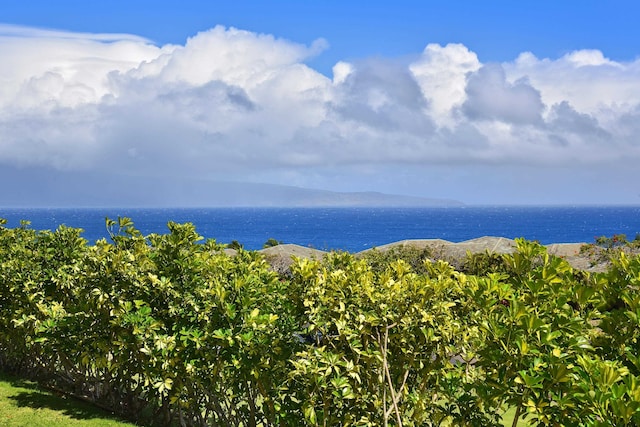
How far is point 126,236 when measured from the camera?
10305 millimetres

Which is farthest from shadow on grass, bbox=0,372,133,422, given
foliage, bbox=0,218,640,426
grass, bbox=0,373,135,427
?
foliage, bbox=0,218,640,426

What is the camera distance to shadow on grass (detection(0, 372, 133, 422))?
10.5 metres

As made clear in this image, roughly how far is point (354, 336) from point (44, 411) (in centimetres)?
737

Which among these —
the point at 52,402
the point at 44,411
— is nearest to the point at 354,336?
the point at 44,411

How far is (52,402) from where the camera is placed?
11.3 m

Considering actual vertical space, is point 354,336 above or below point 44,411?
above

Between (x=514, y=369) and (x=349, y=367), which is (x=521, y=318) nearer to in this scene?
(x=514, y=369)

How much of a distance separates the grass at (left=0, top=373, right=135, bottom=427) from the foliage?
0.60m

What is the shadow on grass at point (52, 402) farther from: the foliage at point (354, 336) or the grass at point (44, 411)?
the foliage at point (354, 336)

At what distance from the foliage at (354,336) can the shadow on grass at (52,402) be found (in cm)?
54

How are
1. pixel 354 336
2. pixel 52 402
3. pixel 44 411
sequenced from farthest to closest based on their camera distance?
pixel 52 402, pixel 44 411, pixel 354 336

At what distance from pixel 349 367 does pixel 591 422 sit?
8.73 ft

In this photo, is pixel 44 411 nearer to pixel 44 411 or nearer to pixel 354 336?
pixel 44 411

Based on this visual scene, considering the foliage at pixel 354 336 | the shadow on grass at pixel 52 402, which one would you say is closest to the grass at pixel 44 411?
the shadow on grass at pixel 52 402
